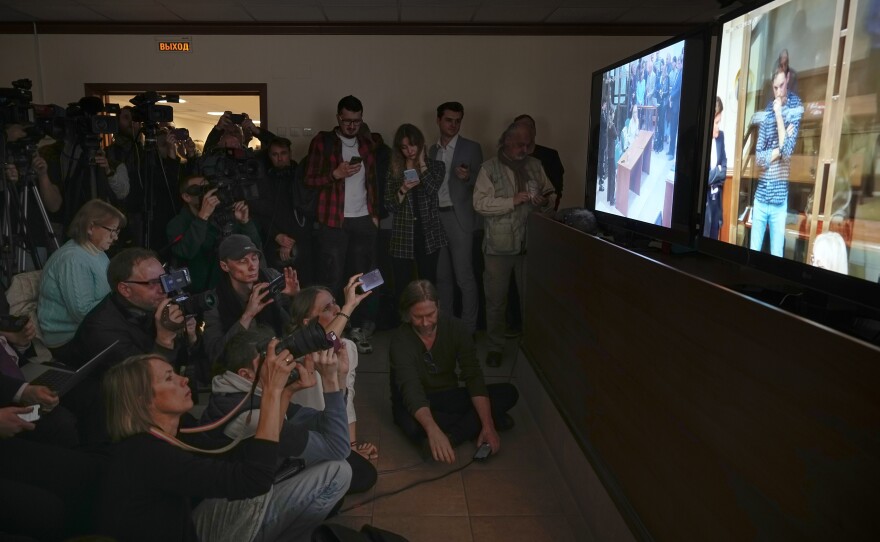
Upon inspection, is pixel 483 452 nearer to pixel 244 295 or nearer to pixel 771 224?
pixel 244 295

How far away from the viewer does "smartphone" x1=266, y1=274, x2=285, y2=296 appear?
2070 mm

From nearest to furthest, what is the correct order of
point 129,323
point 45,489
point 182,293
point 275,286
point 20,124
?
point 45,489 → point 129,323 → point 182,293 → point 20,124 → point 275,286

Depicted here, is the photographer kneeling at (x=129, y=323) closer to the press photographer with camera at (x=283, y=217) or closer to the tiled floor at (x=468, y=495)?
the press photographer with camera at (x=283, y=217)

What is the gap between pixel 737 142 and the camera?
5.67 ft

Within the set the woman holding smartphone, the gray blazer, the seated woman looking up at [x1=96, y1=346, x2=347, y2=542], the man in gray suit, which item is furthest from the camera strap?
the gray blazer

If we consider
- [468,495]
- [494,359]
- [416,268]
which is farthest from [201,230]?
[494,359]

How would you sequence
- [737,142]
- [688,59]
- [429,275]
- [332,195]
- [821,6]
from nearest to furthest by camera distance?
[821,6] < [737,142] < [688,59] < [332,195] < [429,275]

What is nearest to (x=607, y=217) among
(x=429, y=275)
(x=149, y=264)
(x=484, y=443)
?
(x=484, y=443)

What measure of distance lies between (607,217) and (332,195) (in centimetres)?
117

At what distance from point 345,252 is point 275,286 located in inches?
25.2

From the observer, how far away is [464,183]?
13.3 feet

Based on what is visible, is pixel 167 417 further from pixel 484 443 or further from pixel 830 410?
pixel 484 443

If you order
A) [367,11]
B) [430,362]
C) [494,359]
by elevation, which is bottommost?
[494,359]

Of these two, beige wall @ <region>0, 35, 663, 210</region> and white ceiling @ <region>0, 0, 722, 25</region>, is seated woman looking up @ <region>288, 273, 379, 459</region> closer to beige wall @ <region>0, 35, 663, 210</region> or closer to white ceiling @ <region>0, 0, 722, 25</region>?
white ceiling @ <region>0, 0, 722, 25</region>
